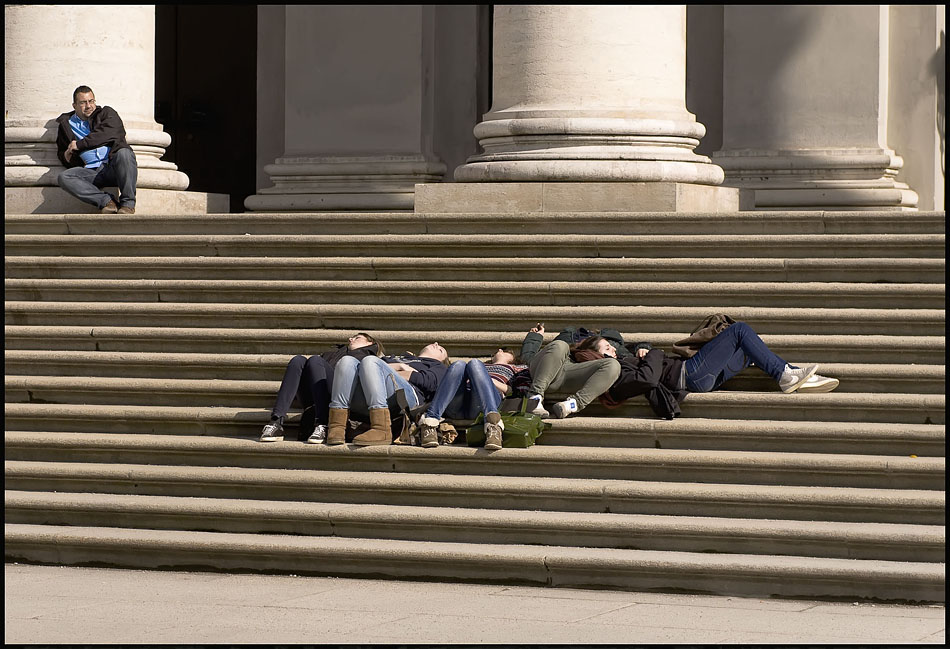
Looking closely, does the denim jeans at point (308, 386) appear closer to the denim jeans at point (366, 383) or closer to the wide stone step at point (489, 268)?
the denim jeans at point (366, 383)

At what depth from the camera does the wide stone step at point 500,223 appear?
11.8 meters

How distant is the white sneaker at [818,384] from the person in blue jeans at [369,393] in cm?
251

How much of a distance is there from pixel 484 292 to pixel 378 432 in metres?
2.26

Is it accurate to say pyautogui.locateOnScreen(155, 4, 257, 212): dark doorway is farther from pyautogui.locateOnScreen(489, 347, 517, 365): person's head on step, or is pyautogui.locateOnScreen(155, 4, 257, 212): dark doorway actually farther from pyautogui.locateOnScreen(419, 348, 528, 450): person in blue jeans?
pyautogui.locateOnScreen(419, 348, 528, 450): person in blue jeans

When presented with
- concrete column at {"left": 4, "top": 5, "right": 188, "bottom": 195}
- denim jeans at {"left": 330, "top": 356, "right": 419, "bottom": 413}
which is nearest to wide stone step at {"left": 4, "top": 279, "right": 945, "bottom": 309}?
denim jeans at {"left": 330, "top": 356, "right": 419, "bottom": 413}

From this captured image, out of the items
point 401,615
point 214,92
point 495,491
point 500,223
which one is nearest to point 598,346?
point 495,491

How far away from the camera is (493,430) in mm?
9617

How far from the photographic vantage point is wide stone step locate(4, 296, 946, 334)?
10.7 m

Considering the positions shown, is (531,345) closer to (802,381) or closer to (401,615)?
(802,381)

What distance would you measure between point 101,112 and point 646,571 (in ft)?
29.4

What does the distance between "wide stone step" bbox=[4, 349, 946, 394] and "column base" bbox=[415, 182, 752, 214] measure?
8.58ft

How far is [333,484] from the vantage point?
962 cm

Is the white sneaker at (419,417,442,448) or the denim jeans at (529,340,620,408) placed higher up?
the denim jeans at (529,340,620,408)

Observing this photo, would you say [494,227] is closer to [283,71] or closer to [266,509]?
[266,509]
